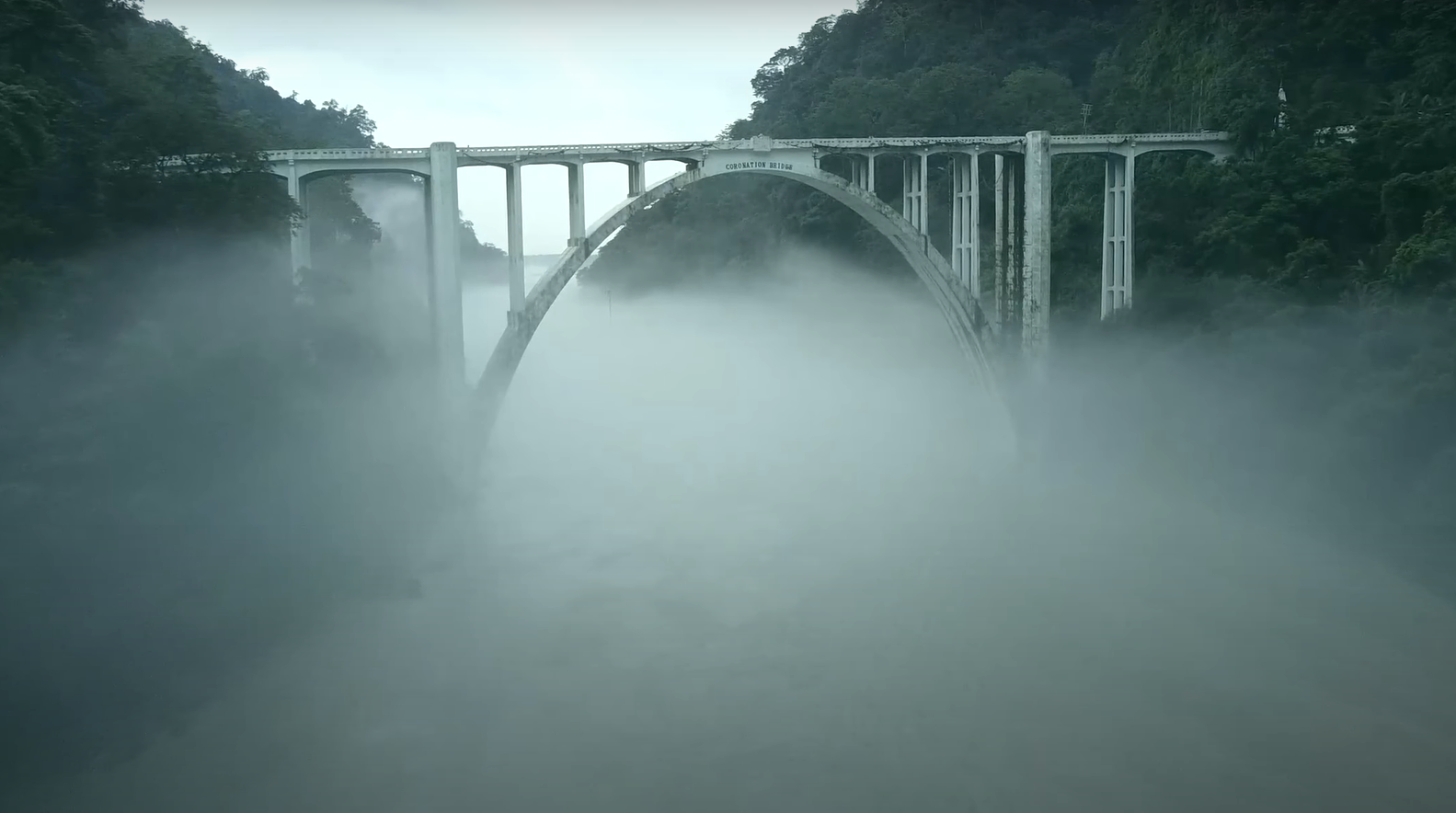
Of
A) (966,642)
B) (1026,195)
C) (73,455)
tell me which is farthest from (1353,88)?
(73,455)

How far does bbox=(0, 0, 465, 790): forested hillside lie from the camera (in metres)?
14.9

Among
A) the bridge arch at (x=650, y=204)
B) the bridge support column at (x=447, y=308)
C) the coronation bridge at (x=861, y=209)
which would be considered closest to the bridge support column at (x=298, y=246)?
the coronation bridge at (x=861, y=209)

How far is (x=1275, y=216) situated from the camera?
1052 inches

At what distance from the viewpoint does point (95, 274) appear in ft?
60.2

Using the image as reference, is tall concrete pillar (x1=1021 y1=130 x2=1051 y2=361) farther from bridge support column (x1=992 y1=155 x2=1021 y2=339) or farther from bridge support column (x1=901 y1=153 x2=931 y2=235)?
bridge support column (x1=901 y1=153 x2=931 y2=235)

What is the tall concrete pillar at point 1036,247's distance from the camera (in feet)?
83.7

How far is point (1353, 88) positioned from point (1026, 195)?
8.29m

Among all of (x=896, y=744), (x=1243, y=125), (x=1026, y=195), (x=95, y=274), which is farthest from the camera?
(x=1243, y=125)

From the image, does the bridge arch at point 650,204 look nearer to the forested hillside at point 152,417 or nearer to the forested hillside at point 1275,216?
the forested hillside at point 152,417

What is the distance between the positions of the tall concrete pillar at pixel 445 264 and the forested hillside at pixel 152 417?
1409mm

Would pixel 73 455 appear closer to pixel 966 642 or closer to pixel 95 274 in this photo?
pixel 95 274

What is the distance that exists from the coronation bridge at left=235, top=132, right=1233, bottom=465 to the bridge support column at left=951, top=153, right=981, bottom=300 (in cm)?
3

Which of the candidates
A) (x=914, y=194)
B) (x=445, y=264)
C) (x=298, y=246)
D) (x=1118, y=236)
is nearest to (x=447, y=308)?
(x=445, y=264)

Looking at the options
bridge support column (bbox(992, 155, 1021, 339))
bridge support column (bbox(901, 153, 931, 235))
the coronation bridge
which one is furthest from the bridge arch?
bridge support column (bbox(992, 155, 1021, 339))
